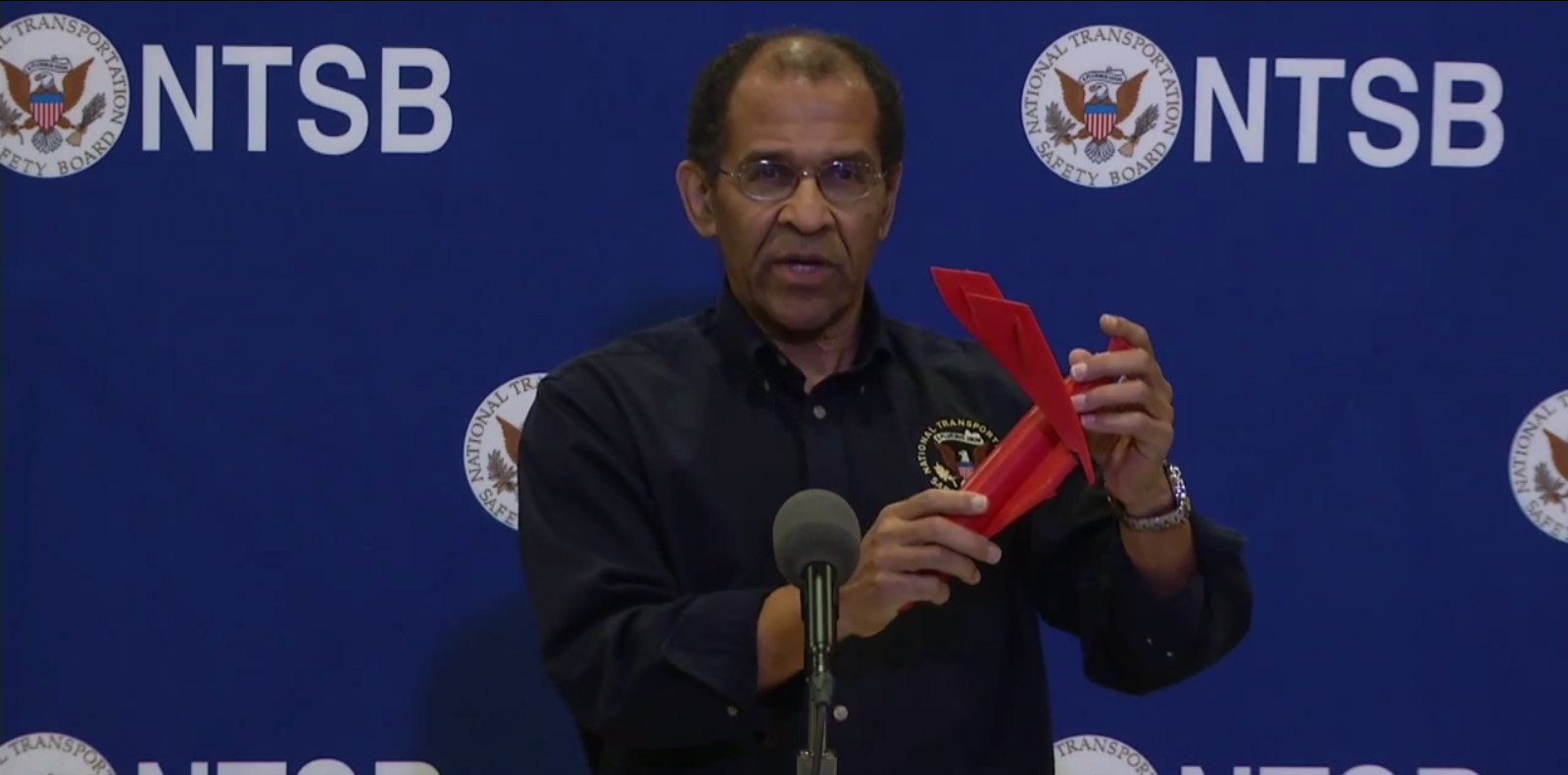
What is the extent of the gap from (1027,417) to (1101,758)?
41.3 inches

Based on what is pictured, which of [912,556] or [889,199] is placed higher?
[889,199]

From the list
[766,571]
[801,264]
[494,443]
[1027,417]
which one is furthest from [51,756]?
[1027,417]

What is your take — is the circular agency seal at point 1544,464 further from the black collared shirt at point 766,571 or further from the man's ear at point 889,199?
the man's ear at point 889,199

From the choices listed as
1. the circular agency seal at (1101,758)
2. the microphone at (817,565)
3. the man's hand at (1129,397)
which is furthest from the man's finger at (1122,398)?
the circular agency seal at (1101,758)

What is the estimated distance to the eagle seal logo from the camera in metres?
1.86

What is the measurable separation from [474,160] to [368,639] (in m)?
0.69

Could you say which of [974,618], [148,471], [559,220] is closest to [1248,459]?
[974,618]

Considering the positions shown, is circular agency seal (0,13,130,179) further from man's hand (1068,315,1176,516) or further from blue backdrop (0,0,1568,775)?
man's hand (1068,315,1176,516)

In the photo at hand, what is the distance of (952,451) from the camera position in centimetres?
187

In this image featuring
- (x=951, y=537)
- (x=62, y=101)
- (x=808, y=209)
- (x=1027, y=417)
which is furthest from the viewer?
(x=62, y=101)

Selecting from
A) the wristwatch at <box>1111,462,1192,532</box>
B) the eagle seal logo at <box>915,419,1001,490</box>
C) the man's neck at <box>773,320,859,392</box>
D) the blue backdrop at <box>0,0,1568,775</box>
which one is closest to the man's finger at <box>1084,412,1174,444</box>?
the wristwatch at <box>1111,462,1192,532</box>

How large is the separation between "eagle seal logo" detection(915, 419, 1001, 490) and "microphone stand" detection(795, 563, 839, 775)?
1.93ft

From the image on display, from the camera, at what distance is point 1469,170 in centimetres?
241

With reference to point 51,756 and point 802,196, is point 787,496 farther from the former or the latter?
point 51,756
